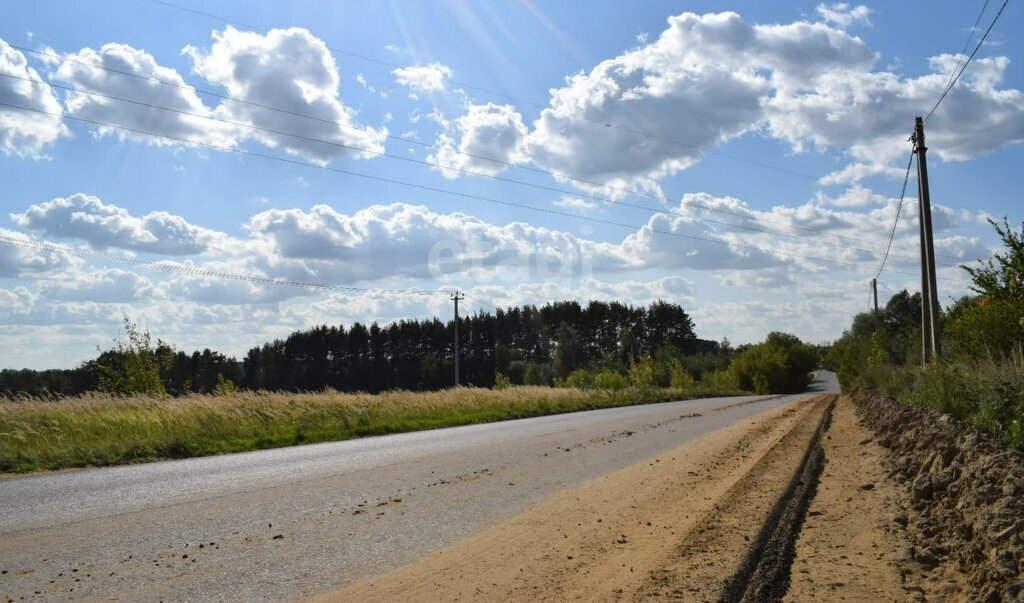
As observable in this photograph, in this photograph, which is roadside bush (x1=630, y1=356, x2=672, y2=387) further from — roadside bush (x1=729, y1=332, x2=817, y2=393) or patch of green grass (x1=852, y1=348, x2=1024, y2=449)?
patch of green grass (x1=852, y1=348, x2=1024, y2=449)

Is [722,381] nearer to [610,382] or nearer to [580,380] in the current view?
[580,380]

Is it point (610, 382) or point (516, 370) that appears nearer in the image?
point (610, 382)

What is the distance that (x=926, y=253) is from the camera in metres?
26.3

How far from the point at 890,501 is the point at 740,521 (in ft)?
8.33

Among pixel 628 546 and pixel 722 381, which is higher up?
pixel 722 381

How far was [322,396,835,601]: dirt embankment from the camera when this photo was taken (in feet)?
19.9

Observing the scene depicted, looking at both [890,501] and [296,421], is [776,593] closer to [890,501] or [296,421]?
[890,501]

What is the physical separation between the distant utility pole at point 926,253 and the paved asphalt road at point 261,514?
14812mm

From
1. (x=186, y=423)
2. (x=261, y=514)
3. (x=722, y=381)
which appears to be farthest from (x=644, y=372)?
(x=261, y=514)

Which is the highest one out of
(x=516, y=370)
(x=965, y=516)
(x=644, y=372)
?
(x=516, y=370)

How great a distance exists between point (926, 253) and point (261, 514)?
970 inches

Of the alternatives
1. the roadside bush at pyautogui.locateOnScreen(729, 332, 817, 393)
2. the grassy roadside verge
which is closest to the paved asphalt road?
the grassy roadside verge

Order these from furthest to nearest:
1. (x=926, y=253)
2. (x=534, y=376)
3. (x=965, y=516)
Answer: (x=534, y=376) < (x=926, y=253) < (x=965, y=516)

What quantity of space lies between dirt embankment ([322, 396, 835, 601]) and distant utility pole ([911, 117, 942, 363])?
1730 centimetres
